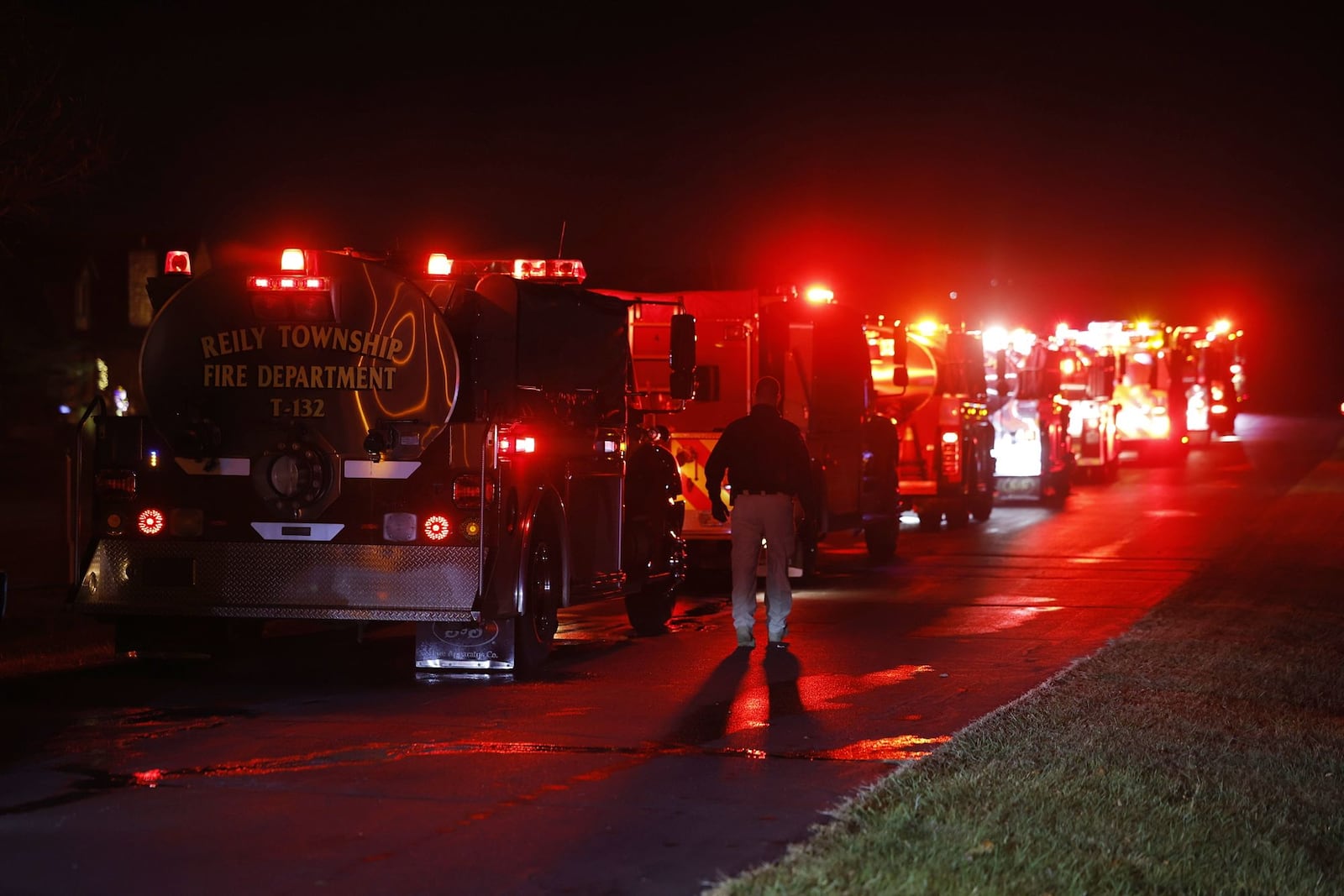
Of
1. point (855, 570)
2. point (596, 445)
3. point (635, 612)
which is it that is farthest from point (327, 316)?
point (855, 570)

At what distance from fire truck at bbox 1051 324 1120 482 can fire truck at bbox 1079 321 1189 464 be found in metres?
2.54

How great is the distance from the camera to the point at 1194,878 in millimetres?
5836

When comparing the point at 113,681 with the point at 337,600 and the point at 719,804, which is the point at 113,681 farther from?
the point at 719,804

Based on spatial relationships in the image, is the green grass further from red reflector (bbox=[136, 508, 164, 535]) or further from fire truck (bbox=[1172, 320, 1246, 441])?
fire truck (bbox=[1172, 320, 1246, 441])

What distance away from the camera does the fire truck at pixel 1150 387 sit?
40.1 m

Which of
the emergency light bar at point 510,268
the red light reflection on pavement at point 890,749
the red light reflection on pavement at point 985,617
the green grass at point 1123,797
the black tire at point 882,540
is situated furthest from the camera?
the black tire at point 882,540

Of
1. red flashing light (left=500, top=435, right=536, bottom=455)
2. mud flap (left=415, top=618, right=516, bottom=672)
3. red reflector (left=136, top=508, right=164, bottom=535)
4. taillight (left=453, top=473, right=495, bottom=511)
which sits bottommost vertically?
mud flap (left=415, top=618, right=516, bottom=672)

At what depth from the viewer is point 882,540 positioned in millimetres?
20438

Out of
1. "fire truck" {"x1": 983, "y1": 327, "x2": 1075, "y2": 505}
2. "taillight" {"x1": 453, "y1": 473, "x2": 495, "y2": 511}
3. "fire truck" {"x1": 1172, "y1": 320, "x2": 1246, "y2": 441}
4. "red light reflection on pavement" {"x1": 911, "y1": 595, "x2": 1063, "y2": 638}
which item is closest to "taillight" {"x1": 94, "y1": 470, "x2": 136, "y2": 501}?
"taillight" {"x1": 453, "y1": 473, "x2": 495, "y2": 511}

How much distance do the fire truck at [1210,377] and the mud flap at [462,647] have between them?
34.4 meters

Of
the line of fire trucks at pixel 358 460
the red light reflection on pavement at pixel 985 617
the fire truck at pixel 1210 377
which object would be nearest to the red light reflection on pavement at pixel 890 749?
the line of fire trucks at pixel 358 460

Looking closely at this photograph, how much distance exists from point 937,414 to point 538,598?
1314 centimetres

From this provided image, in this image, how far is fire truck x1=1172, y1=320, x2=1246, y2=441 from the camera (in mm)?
44031

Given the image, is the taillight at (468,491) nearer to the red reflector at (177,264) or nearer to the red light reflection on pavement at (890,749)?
the red reflector at (177,264)
